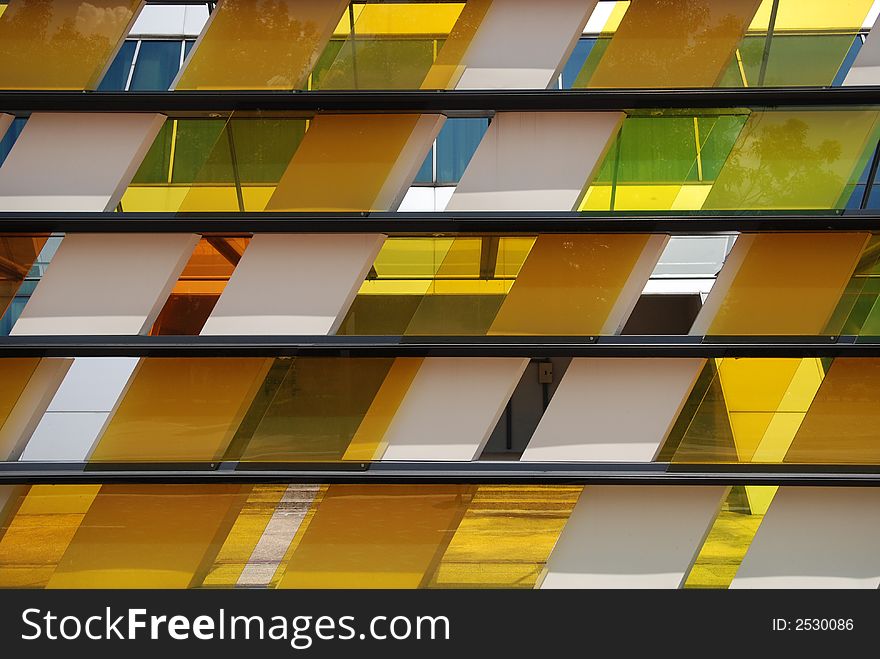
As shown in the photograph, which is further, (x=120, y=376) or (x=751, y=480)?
(x=120, y=376)

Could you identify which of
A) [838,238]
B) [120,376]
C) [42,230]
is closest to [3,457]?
[120,376]

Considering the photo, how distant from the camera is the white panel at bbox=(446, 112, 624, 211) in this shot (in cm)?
475

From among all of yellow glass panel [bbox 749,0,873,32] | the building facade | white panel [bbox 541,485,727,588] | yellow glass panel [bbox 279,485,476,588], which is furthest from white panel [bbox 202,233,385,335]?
yellow glass panel [bbox 749,0,873,32]

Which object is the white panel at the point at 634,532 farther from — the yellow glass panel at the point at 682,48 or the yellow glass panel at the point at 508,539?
the yellow glass panel at the point at 682,48

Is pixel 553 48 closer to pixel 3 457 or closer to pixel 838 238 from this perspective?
pixel 838 238

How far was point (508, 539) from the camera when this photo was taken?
4719 millimetres

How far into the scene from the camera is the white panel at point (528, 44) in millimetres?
4785

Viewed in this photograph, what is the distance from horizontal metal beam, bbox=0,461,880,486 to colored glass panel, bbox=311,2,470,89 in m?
2.46

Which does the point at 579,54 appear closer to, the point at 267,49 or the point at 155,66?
the point at 267,49

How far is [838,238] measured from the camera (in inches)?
187
